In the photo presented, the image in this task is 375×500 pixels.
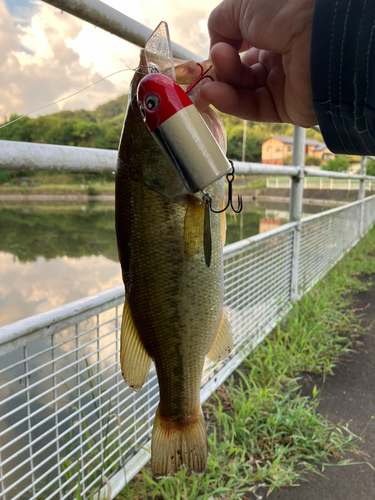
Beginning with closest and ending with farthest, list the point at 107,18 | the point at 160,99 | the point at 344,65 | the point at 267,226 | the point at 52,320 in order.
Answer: the point at 160,99, the point at 344,65, the point at 107,18, the point at 52,320, the point at 267,226

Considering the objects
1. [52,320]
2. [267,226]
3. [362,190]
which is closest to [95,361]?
[52,320]

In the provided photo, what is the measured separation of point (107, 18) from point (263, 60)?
471 mm

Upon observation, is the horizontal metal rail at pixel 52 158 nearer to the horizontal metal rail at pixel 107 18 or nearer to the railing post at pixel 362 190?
the horizontal metal rail at pixel 107 18

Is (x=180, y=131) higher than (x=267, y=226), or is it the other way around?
(x=180, y=131)

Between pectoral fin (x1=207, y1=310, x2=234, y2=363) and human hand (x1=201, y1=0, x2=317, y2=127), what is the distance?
55 cm

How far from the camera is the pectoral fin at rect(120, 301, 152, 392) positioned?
34.3 inches

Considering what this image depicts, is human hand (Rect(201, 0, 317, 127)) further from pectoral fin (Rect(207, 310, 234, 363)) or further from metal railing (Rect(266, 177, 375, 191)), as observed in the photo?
metal railing (Rect(266, 177, 375, 191))

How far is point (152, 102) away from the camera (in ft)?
1.92

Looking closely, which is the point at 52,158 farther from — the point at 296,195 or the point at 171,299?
the point at 296,195

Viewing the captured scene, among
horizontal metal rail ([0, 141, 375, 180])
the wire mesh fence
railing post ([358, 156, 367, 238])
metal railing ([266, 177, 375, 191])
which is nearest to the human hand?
horizontal metal rail ([0, 141, 375, 180])

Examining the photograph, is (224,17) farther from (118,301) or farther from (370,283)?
(370,283)

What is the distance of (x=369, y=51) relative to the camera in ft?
2.45

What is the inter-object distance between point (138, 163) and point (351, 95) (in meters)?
0.48

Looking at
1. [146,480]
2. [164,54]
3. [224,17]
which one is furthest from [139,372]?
[146,480]
